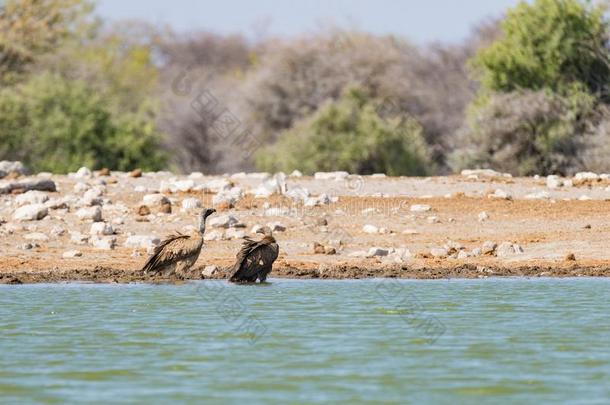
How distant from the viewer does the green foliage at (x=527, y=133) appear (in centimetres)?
3278

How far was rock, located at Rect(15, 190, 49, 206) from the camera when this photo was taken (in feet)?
70.3

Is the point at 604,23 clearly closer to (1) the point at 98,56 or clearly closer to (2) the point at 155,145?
(2) the point at 155,145

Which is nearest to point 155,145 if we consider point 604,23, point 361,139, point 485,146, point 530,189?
point 361,139

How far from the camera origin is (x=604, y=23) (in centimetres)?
3600

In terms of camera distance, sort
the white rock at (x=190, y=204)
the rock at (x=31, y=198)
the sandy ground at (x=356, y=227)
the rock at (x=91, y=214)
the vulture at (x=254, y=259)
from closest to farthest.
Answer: the vulture at (x=254, y=259) < the sandy ground at (x=356, y=227) < the rock at (x=91, y=214) < the white rock at (x=190, y=204) < the rock at (x=31, y=198)

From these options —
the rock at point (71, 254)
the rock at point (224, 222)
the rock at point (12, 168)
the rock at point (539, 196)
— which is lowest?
the rock at point (71, 254)

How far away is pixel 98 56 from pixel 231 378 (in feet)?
139

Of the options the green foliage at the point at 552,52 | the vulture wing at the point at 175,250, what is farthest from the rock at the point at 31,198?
the green foliage at the point at 552,52

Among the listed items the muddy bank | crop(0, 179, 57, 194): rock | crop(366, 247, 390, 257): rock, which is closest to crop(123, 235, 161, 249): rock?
the muddy bank

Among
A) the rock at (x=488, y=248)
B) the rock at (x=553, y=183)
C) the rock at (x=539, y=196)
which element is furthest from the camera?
the rock at (x=553, y=183)

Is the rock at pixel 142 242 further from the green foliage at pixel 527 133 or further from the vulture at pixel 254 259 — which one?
the green foliage at pixel 527 133

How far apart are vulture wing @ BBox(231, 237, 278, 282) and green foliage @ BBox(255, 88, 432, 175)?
20.5 meters

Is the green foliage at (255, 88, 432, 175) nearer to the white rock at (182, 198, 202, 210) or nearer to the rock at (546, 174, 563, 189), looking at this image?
the rock at (546, 174, 563, 189)

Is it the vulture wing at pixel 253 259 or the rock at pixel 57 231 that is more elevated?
the rock at pixel 57 231
